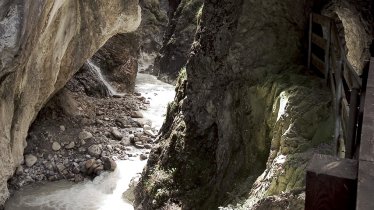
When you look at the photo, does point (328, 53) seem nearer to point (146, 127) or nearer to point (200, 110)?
point (200, 110)

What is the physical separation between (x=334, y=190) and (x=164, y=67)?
90.1ft

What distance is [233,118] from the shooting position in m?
8.23

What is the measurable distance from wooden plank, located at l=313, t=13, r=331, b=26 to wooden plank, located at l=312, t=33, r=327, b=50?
26 cm

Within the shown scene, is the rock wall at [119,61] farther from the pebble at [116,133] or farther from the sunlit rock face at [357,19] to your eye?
the sunlit rock face at [357,19]

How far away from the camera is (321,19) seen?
7.31 m

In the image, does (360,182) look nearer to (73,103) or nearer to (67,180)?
(67,180)

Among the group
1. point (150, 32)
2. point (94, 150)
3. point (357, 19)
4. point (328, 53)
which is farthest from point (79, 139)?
point (150, 32)

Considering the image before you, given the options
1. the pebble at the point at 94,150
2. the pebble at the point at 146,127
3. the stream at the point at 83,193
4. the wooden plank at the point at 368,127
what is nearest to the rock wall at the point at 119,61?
the pebble at the point at 146,127

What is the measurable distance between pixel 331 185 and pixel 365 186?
4.7 inches

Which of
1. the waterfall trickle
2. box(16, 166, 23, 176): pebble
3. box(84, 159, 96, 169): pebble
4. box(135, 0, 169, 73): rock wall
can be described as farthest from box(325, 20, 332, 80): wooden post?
box(135, 0, 169, 73): rock wall

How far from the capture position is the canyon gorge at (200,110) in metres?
6.22

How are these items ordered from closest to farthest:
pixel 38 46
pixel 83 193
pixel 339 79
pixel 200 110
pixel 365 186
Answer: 1. pixel 365 186
2. pixel 339 79
3. pixel 200 110
4. pixel 38 46
5. pixel 83 193

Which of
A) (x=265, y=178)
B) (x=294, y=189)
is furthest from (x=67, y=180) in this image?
(x=294, y=189)

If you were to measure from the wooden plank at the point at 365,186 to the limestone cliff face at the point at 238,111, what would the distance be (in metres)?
4.20
